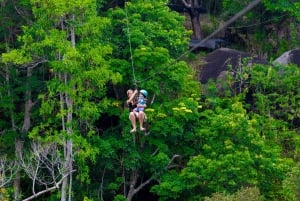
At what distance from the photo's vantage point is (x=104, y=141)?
21.1 metres

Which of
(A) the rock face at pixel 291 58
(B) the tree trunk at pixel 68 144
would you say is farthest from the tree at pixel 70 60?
(A) the rock face at pixel 291 58

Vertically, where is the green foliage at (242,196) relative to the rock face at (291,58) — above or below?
below

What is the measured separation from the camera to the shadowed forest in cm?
2000

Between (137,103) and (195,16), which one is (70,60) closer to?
(137,103)

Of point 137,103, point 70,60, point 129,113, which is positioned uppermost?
point 70,60

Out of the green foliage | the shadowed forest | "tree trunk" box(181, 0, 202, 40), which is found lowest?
the green foliage

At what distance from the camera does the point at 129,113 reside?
66.8 feet

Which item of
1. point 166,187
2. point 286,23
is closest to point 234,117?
point 166,187

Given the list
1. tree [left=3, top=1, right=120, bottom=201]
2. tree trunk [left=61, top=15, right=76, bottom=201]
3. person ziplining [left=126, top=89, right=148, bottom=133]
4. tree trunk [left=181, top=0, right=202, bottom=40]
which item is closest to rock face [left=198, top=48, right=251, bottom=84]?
tree trunk [left=181, top=0, right=202, bottom=40]

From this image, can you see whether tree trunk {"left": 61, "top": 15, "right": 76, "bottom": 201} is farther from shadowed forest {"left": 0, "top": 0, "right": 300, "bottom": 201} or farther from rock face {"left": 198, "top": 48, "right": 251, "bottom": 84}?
rock face {"left": 198, "top": 48, "right": 251, "bottom": 84}

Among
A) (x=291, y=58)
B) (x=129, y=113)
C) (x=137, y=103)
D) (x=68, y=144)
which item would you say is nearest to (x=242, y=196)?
(x=137, y=103)

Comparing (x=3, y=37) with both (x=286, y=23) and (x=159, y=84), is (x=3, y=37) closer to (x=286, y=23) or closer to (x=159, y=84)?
(x=159, y=84)

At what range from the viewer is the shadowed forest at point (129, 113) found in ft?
65.6

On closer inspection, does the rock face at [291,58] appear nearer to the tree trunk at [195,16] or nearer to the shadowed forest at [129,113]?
the shadowed forest at [129,113]
